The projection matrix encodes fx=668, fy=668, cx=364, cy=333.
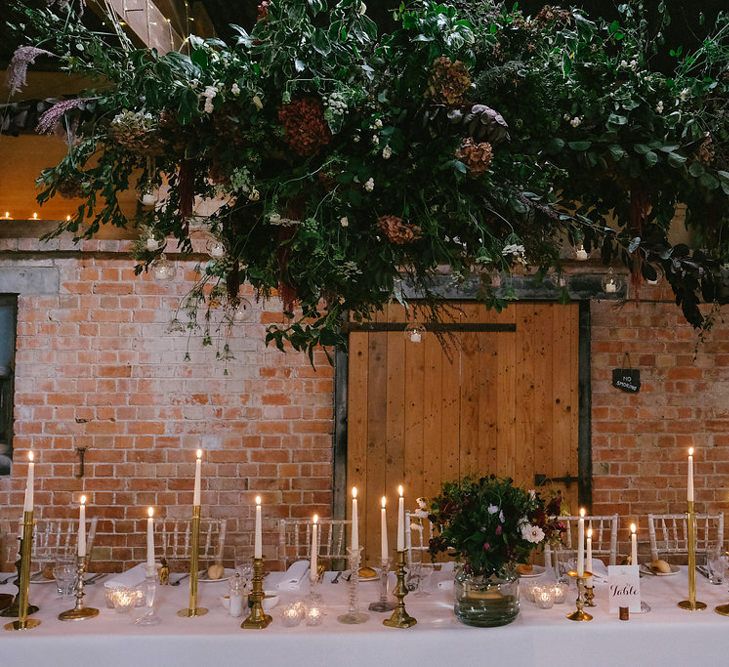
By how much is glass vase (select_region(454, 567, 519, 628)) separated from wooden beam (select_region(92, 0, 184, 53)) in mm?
2107

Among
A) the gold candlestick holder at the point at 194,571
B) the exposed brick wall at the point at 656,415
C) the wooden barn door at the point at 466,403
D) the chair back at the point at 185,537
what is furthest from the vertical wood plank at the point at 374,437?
the gold candlestick holder at the point at 194,571

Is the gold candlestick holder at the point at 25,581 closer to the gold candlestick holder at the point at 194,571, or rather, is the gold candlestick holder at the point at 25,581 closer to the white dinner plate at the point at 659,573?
the gold candlestick holder at the point at 194,571

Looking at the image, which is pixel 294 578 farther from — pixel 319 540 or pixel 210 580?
pixel 319 540

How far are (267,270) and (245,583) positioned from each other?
1.32 m

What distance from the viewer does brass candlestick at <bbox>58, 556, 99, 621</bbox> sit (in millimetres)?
2307

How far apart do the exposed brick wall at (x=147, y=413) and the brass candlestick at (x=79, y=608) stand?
1384 millimetres

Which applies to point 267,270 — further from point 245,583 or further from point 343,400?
point 343,400

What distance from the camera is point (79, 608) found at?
2.36 metres

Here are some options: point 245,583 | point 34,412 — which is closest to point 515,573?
point 245,583

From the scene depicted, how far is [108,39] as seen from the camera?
140 inches

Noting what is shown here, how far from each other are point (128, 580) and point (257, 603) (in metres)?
0.72

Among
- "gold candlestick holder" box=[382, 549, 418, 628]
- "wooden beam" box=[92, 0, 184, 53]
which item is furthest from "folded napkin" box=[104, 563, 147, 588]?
"wooden beam" box=[92, 0, 184, 53]

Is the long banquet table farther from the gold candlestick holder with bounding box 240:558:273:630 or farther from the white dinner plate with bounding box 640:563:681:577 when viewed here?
the white dinner plate with bounding box 640:563:681:577

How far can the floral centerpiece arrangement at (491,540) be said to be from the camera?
2.19 m
